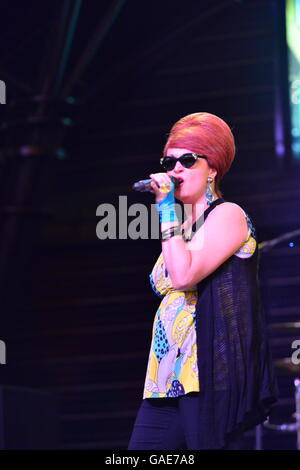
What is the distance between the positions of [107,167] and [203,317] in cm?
526

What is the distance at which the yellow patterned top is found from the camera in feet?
6.79

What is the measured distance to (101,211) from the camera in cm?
694

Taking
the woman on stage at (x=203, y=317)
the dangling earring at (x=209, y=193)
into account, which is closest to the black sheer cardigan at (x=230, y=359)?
the woman on stage at (x=203, y=317)

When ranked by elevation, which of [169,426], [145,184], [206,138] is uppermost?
[206,138]

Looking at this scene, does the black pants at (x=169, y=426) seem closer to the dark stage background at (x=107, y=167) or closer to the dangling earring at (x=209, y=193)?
the dangling earring at (x=209, y=193)

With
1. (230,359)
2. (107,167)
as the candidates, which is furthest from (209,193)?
(107,167)

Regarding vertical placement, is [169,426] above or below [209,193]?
below

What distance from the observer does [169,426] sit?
2.12 m

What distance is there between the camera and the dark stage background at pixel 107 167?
629 cm

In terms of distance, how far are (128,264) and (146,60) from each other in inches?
66.0

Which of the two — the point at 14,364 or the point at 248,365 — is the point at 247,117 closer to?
the point at 14,364

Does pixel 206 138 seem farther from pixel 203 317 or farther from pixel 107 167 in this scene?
pixel 107 167

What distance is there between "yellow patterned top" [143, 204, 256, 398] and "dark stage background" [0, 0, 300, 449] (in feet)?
13.1
